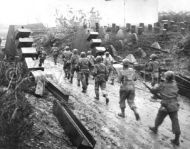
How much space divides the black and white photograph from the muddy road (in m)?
0.03

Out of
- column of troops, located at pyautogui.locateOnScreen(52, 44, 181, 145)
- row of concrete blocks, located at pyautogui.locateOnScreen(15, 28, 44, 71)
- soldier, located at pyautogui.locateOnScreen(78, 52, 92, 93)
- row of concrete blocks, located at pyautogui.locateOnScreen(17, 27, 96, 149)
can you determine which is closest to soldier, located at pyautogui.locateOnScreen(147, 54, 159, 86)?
column of troops, located at pyautogui.locateOnScreen(52, 44, 181, 145)

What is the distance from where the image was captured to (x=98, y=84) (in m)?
11.2

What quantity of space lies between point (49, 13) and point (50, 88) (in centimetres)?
1871

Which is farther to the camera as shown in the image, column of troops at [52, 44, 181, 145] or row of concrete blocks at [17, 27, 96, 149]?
column of troops at [52, 44, 181, 145]

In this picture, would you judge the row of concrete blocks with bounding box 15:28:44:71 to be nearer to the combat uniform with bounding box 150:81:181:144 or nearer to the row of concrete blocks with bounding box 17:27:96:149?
the row of concrete blocks with bounding box 17:27:96:149

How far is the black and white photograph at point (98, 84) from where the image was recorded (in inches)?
258

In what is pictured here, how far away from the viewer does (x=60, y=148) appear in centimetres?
624

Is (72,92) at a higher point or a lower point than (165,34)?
lower

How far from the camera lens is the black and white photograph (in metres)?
6.54

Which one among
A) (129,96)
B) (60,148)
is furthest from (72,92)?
(60,148)

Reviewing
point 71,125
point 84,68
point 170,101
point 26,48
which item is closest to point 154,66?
point 84,68

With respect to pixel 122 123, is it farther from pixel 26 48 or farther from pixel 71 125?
pixel 26 48

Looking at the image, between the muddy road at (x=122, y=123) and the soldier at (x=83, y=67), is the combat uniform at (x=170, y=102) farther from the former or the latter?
the soldier at (x=83, y=67)

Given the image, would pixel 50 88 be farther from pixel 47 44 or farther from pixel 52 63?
pixel 47 44
